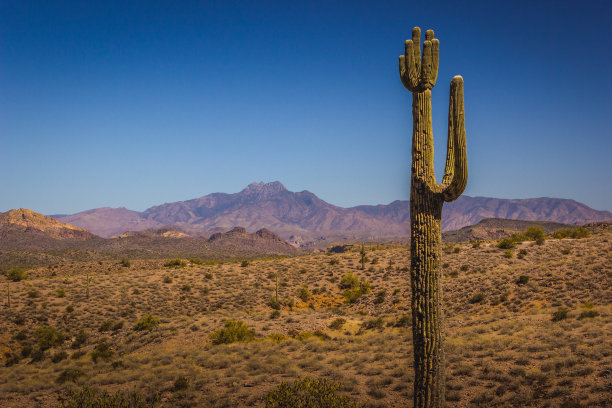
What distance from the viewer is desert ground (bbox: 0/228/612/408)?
11680mm

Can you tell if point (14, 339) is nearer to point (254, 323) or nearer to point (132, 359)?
point (132, 359)

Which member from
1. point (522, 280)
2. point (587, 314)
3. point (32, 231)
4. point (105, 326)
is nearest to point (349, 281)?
point (522, 280)

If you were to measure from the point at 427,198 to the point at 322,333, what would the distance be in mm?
16102

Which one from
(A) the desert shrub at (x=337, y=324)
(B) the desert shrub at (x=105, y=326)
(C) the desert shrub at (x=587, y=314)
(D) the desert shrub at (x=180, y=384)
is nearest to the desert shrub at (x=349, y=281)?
(A) the desert shrub at (x=337, y=324)

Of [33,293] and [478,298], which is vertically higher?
[478,298]

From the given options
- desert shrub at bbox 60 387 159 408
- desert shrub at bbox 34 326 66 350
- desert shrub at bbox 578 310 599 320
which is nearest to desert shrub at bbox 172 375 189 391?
desert shrub at bbox 60 387 159 408

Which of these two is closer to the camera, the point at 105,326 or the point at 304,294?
the point at 105,326

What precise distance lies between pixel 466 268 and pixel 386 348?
22.1m

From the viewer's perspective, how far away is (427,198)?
7633 mm

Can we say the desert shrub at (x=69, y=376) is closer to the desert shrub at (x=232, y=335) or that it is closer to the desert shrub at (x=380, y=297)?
the desert shrub at (x=232, y=335)

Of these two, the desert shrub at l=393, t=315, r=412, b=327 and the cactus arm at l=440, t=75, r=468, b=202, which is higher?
the cactus arm at l=440, t=75, r=468, b=202

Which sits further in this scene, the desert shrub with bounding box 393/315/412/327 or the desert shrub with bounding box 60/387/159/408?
the desert shrub with bounding box 393/315/412/327

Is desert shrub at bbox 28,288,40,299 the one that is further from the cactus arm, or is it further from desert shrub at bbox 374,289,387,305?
the cactus arm

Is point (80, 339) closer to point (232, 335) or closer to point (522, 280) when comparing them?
point (232, 335)
